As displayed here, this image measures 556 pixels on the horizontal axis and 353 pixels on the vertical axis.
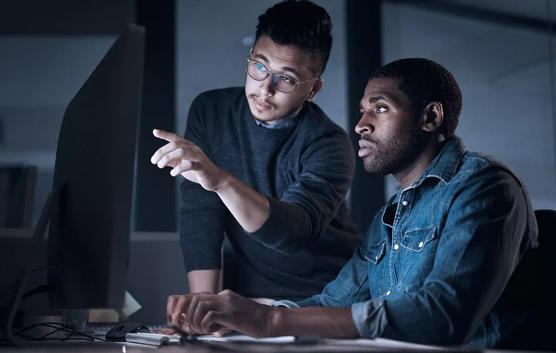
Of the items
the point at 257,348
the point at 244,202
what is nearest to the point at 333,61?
the point at 244,202

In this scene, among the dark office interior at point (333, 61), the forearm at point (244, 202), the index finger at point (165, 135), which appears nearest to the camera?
the index finger at point (165, 135)

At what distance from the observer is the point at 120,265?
885 millimetres

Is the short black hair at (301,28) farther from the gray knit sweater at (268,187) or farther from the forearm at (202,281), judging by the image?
the forearm at (202,281)

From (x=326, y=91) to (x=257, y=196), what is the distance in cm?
242

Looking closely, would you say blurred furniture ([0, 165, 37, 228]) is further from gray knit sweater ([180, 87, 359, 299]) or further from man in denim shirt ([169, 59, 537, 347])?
man in denim shirt ([169, 59, 537, 347])

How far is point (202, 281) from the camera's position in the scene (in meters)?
1.72

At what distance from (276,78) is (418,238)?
593 mm

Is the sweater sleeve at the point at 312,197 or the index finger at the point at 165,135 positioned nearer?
the index finger at the point at 165,135

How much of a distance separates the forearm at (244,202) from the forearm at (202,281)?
272 mm

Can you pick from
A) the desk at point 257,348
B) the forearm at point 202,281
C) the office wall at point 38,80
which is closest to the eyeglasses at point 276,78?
the forearm at point 202,281

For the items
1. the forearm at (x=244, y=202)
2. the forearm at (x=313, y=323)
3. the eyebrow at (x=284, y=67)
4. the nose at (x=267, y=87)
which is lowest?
the forearm at (x=313, y=323)

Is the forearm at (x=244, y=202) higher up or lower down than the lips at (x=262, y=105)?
lower down

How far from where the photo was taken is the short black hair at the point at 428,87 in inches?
60.5

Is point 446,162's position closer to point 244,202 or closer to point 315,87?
point 244,202
